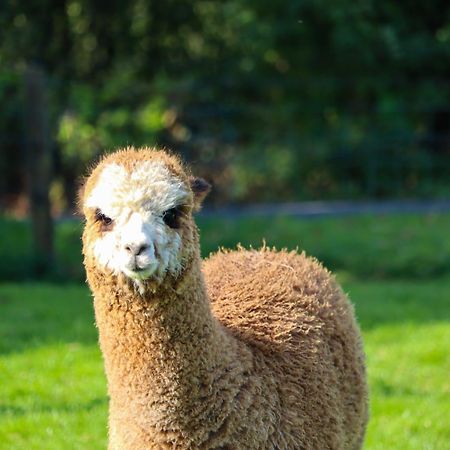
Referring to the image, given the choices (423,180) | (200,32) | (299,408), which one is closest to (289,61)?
(200,32)

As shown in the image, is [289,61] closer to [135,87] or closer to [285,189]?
[285,189]

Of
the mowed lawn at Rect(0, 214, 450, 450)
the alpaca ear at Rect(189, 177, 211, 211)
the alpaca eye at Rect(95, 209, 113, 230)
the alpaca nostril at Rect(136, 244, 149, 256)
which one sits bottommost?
the mowed lawn at Rect(0, 214, 450, 450)

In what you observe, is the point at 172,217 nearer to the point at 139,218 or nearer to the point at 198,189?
the point at 139,218

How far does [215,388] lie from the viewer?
3.67m

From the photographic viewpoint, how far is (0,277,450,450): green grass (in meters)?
5.73

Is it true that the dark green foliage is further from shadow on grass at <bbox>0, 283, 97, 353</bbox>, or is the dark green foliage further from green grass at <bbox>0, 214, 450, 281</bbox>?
shadow on grass at <bbox>0, 283, 97, 353</bbox>

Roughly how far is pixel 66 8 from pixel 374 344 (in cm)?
1033

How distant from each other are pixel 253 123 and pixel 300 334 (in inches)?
478

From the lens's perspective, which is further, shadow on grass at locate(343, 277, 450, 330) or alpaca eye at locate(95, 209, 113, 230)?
shadow on grass at locate(343, 277, 450, 330)

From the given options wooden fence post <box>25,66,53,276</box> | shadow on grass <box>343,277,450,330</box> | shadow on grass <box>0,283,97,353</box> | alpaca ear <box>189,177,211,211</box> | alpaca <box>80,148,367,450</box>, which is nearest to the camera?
alpaca <box>80,148,367,450</box>

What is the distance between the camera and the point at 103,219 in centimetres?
351

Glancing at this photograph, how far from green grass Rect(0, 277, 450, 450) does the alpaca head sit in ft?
7.40

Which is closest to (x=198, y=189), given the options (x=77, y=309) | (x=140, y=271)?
(x=140, y=271)

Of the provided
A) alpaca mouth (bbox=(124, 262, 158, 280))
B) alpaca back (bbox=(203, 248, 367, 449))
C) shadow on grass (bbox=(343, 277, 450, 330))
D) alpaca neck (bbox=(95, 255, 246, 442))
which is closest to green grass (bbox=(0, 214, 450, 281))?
shadow on grass (bbox=(343, 277, 450, 330))
